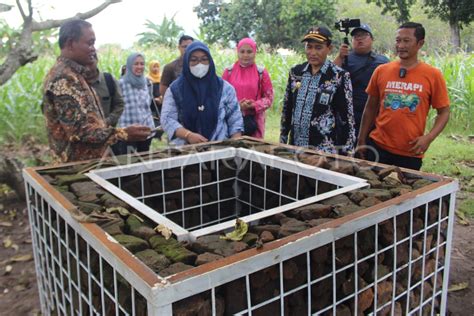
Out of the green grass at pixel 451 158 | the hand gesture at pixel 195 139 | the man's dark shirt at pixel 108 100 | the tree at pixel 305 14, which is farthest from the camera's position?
the tree at pixel 305 14

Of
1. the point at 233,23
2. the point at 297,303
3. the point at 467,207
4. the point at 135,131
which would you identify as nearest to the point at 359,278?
the point at 297,303

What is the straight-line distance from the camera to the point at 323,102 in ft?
9.11

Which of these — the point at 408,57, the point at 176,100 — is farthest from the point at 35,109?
the point at 408,57

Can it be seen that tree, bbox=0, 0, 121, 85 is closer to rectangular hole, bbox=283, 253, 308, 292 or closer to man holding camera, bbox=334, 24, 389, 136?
man holding camera, bbox=334, 24, 389, 136

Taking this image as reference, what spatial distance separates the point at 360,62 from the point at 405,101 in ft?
2.82

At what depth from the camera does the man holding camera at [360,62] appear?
11.1ft

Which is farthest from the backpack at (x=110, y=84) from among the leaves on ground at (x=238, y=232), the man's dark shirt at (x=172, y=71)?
the leaves on ground at (x=238, y=232)

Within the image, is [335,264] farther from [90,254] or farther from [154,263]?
[90,254]

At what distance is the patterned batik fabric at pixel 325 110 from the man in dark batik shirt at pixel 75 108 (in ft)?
3.44

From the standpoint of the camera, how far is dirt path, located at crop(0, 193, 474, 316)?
2.43m

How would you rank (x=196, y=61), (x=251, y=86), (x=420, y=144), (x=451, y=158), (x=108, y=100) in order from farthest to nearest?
(x=451, y=158), (x=251, y=86), (x=108, y=100), (x=196, y=61), (x=420, y=144)

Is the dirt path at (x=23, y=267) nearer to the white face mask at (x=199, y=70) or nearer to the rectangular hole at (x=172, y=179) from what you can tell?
the rectangular hole at (x=172, y=179)

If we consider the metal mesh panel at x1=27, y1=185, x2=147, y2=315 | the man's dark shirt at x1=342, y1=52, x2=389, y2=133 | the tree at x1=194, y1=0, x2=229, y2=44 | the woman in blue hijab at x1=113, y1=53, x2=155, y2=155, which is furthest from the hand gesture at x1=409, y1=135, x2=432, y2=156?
the tree at x1=194, y1=0, x2=229, y2=44

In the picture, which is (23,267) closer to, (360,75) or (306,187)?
(306,187)
